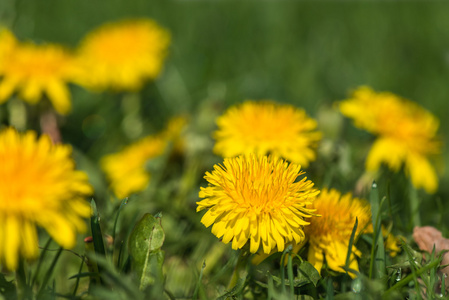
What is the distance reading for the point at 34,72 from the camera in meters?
1.93

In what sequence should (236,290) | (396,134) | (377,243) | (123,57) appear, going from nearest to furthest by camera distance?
(236,290) < (377,243) < (396,134) < (123,57)

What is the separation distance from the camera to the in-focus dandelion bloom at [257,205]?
106 centimetres

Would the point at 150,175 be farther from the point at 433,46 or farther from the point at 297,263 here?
the point at 433,46

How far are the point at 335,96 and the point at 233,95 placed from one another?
0.57 meters

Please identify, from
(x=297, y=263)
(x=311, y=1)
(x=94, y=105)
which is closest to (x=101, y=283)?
(x=297, y=263)

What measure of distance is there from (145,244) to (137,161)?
848mm

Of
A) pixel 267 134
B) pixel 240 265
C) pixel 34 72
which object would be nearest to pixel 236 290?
pixel 240 265

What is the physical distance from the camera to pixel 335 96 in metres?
2.80

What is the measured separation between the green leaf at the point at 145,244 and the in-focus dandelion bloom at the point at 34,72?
91 cm

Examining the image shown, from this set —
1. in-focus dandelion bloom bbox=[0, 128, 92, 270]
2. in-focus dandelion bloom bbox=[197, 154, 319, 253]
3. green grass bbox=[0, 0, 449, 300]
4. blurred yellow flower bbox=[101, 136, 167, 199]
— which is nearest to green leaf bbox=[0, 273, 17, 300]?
green grass bbox=[0, 0, 449, 300]

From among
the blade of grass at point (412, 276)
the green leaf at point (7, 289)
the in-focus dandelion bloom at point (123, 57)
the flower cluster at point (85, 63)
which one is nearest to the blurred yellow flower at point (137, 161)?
the flower cluster at point (85, 63)

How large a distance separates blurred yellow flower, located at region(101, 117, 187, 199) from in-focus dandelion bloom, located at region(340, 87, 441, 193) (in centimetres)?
65

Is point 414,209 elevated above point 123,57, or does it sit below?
below

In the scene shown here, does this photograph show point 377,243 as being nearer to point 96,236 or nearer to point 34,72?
point 96,236
